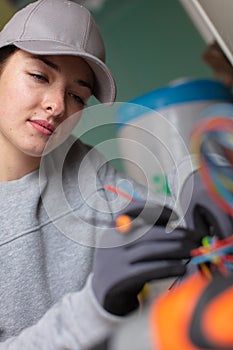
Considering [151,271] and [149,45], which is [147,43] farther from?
[151,271]

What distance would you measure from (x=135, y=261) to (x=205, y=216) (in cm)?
9

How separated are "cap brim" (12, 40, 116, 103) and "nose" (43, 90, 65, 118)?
0.07m

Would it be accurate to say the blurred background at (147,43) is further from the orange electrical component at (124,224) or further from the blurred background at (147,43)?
the orange electrical component at (124,224)

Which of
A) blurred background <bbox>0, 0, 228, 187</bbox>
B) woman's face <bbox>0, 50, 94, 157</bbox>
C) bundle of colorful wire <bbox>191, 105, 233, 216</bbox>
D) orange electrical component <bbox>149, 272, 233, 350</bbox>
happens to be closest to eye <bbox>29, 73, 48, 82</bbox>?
woman's face <bbox>0, 50, 94, 157</bbox>

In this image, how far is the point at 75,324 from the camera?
1.49 ft

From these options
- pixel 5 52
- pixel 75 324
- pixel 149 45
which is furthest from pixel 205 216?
pixel 149 45

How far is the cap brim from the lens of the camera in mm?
785

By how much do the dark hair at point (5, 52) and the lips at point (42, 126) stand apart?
131 mm

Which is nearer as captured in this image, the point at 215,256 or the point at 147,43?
the point at 215,256

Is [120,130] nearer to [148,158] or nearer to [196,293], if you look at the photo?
[148,158]

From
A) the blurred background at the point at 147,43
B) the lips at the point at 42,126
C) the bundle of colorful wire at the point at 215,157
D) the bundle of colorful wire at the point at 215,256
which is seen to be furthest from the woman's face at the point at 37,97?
the blurred background at the point at 147,43

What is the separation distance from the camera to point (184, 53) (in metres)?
2.01

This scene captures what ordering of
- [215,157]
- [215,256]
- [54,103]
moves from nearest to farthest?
[215,256] < [215,157] < [54,103]

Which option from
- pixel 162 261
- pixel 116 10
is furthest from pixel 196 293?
pixel 116 10
